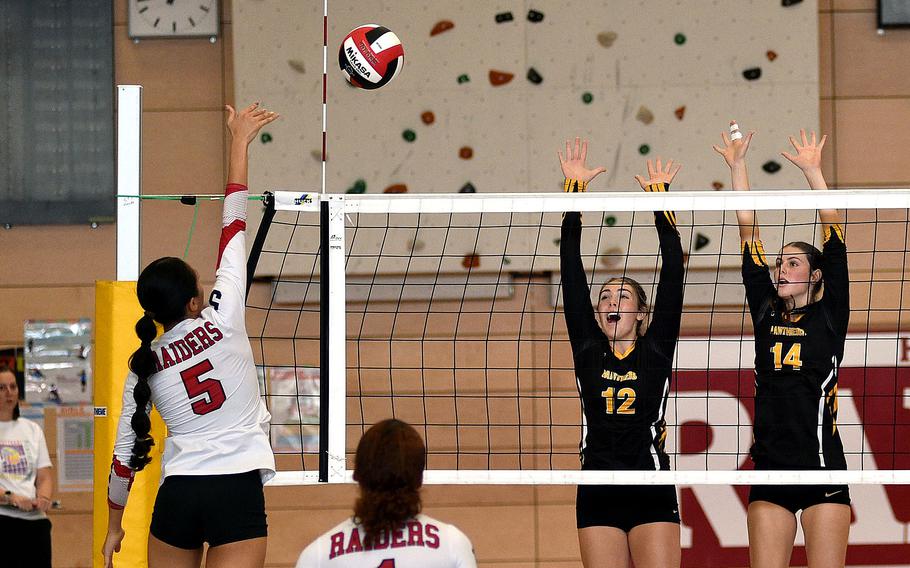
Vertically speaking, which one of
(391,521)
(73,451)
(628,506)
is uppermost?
(391,521)

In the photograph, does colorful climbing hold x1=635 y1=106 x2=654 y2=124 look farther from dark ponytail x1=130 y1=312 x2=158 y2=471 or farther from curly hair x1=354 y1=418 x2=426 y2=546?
curly hair x1=354 y1=418 x2=426 y2=546

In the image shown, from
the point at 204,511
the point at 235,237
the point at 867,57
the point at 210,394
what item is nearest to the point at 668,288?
the point at 235,237

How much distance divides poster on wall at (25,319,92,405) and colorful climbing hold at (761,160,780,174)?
4127mm

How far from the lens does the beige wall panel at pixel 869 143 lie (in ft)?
19.7

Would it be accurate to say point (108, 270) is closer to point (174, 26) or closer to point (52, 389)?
point (52, 389)

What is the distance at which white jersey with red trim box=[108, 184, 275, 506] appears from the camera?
2809 mm

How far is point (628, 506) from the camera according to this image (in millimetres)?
3512

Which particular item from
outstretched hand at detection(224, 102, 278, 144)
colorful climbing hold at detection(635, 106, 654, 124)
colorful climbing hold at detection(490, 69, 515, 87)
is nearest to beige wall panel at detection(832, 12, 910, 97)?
colorful climbing hold at detection(635, 106, 654, 124)

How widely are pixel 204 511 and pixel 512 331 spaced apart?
3.36 meters

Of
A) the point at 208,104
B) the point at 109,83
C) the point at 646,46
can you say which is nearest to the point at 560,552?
the point at 646,46

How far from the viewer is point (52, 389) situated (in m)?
5.93

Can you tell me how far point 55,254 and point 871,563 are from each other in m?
5.12

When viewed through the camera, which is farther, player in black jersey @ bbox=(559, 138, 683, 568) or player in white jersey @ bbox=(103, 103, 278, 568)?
player in black jersey @ bbox=(559, 138, 683, 568)

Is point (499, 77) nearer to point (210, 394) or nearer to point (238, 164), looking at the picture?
point (238, 164)
